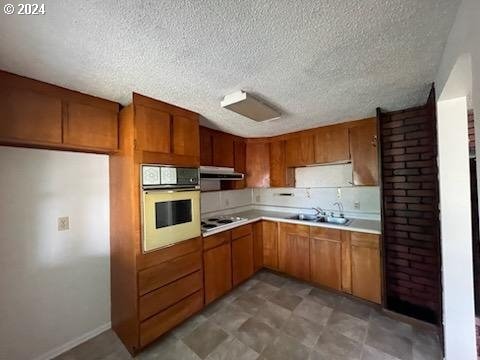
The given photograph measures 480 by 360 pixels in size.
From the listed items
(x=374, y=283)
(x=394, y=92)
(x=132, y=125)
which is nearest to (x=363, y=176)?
(x=394, y=92)

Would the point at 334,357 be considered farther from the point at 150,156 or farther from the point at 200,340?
the point at 150,156

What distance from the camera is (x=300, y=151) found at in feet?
10.1

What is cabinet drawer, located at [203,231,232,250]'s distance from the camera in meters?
2.33

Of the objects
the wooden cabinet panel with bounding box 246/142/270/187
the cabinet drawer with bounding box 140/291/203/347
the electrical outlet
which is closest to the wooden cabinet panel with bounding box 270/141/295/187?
the wooden cabinet panel with bounding box 246/142/270/187

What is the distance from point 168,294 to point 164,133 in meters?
1.52

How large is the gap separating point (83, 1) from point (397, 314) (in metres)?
3.34

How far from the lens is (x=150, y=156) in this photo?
1.84 meters

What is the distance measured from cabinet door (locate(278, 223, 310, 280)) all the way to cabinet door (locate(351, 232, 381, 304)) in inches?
22.3

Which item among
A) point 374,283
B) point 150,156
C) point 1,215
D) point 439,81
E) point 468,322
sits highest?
point 439,81

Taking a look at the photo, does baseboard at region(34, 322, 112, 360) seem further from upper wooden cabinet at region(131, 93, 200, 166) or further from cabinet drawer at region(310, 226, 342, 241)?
cabinet drawer at region(310, 226, 342, 241)

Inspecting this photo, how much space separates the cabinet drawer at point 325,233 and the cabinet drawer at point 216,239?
111cm

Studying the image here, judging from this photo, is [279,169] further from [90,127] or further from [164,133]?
[90,127]

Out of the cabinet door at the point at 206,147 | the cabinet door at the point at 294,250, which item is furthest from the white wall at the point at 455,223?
the cabinet door at the point at 206,147

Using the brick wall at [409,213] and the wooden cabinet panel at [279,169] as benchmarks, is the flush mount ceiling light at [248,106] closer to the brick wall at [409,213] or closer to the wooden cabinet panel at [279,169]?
the wooden cabinet panel at [279,169]
